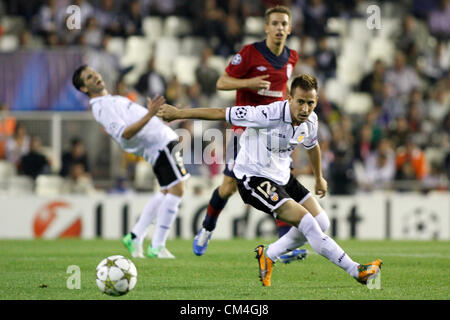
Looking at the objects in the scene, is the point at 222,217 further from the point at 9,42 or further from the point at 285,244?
the point at 285,244

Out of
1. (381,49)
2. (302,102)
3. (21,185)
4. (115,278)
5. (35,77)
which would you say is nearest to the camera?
(115,278)

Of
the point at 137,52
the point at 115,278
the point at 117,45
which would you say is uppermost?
the point at 117,45

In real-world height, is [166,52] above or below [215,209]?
above

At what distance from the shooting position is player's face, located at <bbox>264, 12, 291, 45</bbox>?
897 cm

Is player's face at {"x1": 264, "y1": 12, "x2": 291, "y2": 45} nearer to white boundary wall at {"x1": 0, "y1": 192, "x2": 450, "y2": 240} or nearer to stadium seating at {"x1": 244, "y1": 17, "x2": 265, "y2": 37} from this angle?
white boundary wall at {"x1": 0, "y1": 192, "x2": 450, "y2": 240}

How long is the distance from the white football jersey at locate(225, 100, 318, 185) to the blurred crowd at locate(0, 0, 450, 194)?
26.6 ft

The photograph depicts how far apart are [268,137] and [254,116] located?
31cm

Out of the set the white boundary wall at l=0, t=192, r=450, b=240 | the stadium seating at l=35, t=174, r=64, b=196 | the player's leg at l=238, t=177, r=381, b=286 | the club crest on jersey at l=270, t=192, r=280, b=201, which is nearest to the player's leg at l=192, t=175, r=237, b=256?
the player's leg at l=238, t=177, r=381, b=286

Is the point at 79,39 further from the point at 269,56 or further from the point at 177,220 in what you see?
the point at 269,56

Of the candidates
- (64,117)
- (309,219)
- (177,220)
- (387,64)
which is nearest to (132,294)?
(309,219)

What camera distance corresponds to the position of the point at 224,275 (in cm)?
843

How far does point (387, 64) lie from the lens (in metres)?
19.9

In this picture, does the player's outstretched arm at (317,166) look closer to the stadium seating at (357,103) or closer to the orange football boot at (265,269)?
the orange football boot at (265,269)

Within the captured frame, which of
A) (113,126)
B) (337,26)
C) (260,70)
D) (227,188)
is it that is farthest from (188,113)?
(337,26)
